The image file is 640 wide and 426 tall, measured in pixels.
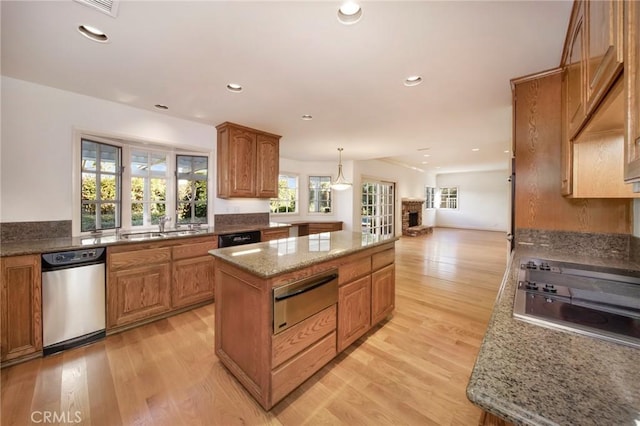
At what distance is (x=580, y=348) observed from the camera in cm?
72

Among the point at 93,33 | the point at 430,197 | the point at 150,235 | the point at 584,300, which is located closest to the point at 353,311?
the point at 584,300

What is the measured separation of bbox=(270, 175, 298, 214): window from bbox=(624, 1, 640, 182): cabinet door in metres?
5.81

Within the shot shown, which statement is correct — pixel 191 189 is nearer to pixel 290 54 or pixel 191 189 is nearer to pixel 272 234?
pixel 272 234

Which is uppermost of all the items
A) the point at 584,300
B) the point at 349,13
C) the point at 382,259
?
the point at 349,13

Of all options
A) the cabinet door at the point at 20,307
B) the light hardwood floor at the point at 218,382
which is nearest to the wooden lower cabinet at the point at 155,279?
the light hardwood floor at the point at 218,382

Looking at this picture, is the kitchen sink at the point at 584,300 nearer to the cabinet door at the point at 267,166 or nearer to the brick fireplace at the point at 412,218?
the cabinet door at the point at 267,166

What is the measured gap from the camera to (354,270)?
215cm

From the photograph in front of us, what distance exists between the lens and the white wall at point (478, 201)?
392 inches

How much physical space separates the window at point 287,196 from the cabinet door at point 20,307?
14.3ft

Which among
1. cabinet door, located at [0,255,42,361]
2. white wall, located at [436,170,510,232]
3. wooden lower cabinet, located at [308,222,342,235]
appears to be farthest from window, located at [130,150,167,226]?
white wall, located at [436,170,510,232]

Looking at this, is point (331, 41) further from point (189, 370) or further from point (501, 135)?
point (501, 135)

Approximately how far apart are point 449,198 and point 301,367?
1165 cm

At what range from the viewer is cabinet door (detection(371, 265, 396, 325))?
242 cm

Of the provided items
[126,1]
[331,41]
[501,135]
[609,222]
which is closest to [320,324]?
[331,41]
